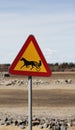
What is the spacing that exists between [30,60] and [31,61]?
40 millimetres

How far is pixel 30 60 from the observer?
8.76 metres

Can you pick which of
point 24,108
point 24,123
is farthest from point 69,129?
point 24,108

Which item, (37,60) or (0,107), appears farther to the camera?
(0,107)

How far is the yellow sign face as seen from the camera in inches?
345

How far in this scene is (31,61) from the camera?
28.8 ft

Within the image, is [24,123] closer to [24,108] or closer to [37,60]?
[37,60]

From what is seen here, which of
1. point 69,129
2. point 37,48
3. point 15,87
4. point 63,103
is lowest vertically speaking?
point 69,129

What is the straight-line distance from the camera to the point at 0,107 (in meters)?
24.8

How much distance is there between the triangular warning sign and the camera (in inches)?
345

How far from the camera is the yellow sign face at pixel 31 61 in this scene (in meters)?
8.77

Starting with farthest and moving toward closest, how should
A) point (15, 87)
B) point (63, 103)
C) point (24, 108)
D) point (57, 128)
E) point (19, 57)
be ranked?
point (15, 87)
point (63, 103)
point (24, 108)
point (57, 128)
point (19, 57)

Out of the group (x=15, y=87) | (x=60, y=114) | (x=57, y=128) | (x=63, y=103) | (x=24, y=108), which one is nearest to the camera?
(x=57, y=128)

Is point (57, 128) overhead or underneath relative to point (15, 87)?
underneath

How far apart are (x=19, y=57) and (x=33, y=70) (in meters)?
0.35
